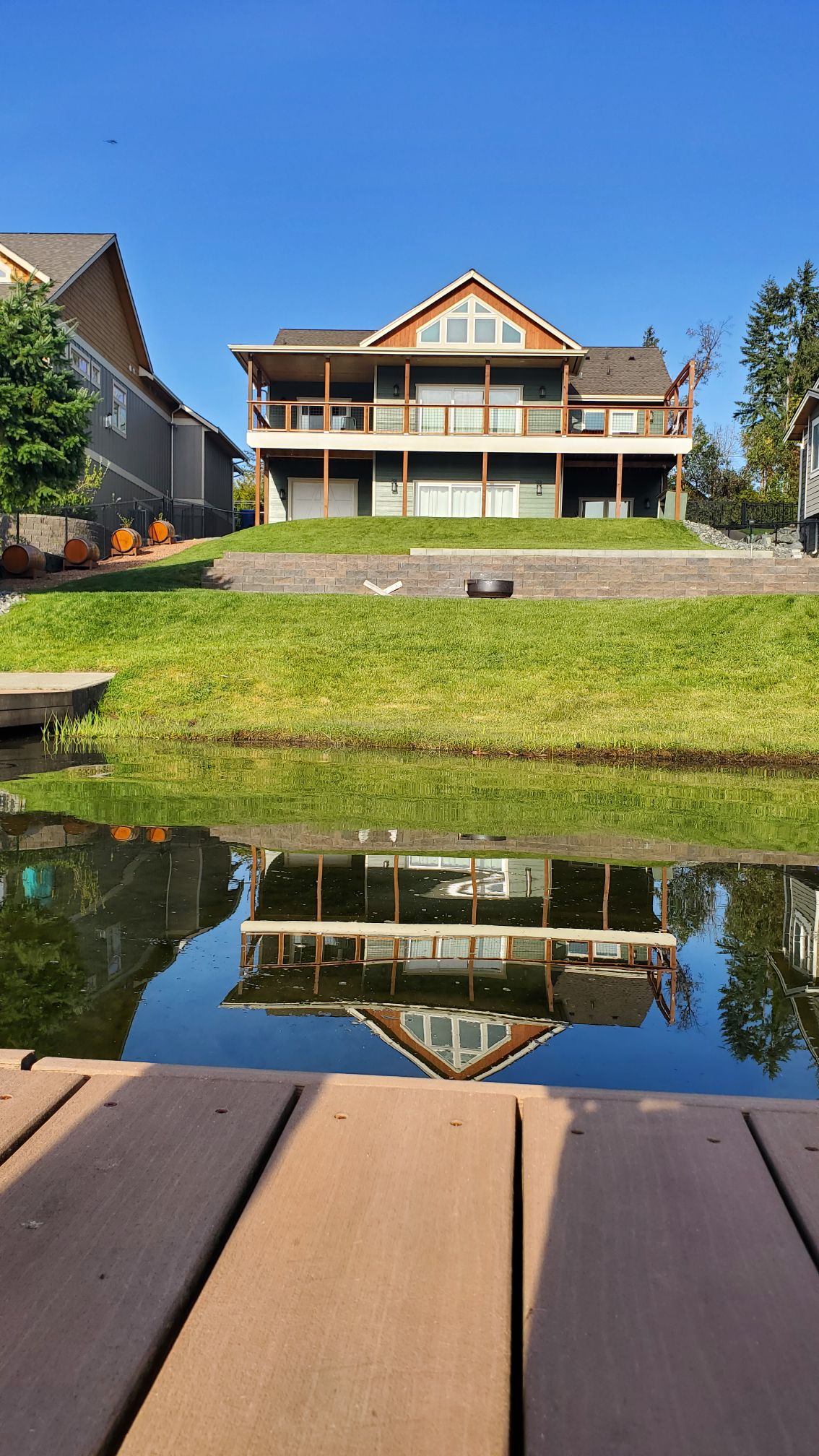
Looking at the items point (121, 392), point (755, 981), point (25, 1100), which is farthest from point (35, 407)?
point (25, 1100)

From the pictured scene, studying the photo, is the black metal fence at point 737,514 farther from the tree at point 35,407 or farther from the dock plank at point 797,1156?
the dock plank at point 797,1156

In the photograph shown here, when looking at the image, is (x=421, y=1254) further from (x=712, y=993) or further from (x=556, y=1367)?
(x=712, y=993)

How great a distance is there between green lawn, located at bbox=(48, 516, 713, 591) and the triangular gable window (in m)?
6.79

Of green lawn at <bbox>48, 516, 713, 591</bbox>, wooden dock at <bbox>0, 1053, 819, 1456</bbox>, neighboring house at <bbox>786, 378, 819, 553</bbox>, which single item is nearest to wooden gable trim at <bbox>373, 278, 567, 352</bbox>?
green lawn at <bbox>48, 516, 713, 591</bbox>

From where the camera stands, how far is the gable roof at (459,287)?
31.0 metres

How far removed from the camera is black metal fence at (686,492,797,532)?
3847cm

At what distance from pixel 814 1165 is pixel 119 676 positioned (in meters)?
13.5

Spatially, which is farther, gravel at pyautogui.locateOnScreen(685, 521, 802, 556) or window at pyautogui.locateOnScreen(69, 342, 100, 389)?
gravel at pyautogui.locateOnScreen(685, 521, 802, 556)

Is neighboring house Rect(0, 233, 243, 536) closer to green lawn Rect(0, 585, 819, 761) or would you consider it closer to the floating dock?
green lawn Rect(0, 585, 819, 761)

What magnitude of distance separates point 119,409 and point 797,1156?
32.5 meters

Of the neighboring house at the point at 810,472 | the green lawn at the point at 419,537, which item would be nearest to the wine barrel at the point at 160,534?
the green lawn at the point at 419,537

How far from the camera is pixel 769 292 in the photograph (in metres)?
74.2

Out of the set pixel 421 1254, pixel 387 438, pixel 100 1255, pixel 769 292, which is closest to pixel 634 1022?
pixel 421 1254

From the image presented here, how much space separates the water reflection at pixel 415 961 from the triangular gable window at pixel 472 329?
28637 mm
